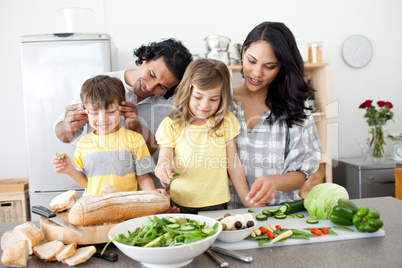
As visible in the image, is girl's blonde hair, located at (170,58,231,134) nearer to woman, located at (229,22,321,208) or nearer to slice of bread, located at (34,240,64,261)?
woman, located at (229,22,321,208)

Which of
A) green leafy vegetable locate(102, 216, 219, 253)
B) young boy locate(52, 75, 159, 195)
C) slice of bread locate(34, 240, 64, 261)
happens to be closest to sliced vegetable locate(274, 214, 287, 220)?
green leafy vegetable locate(102, 216, 219, 253)

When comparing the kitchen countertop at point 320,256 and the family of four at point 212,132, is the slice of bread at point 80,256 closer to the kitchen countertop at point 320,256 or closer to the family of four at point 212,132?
the kitchen countertop at point 320,256

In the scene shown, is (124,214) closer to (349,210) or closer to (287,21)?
(349,210)

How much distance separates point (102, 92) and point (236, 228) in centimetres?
92

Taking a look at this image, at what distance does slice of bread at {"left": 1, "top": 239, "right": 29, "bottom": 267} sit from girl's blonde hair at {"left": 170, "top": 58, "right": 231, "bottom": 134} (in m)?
0.84

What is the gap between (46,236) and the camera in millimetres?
1045

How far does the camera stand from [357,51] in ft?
12.5

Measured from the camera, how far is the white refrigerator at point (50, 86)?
287cm

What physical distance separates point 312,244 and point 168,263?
452 millimetres

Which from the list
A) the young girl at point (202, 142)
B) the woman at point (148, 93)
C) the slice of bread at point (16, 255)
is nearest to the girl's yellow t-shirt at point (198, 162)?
the young girl at point (202, 142)

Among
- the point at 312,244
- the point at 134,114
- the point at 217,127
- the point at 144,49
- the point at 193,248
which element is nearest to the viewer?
the point at 193,248

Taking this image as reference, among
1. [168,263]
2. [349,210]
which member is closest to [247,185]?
[349,210]

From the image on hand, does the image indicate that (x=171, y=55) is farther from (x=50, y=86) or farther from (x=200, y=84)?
(x=50, y=86)

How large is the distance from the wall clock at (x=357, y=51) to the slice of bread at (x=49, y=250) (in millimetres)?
3671
